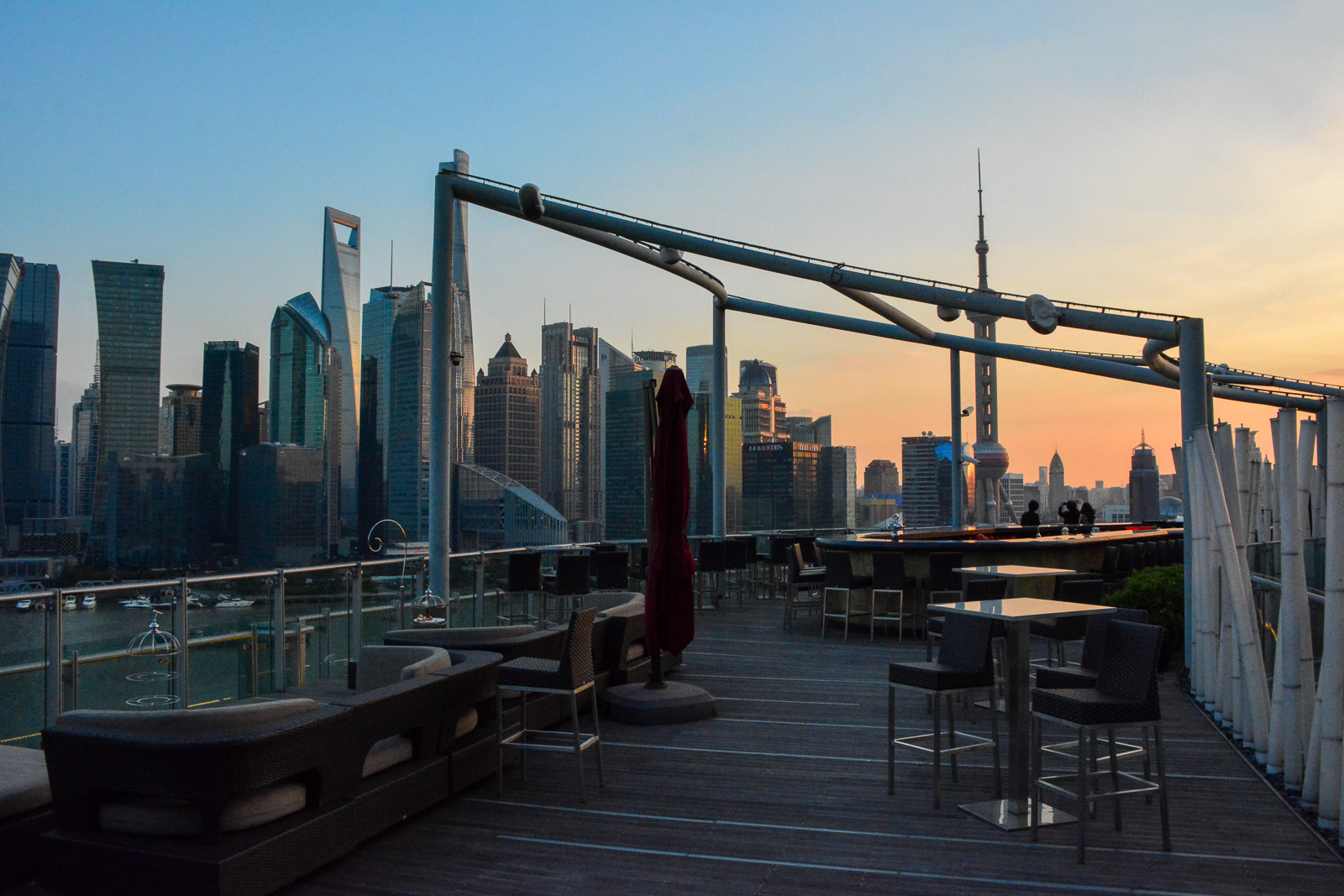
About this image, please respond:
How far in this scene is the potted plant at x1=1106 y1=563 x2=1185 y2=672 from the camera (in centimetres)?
803

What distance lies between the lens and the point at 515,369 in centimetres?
6744

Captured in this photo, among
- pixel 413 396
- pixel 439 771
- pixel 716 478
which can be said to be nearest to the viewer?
pixel 439 771

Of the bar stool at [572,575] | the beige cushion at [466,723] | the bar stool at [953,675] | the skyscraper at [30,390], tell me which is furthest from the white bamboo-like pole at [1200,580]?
the skyscraper at [30,390]

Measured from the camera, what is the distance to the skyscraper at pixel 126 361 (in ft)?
126

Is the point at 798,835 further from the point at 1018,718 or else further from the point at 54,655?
the point at 54,655

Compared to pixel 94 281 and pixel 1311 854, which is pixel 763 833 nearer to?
pixel 1311 854

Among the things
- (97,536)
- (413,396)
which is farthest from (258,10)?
(413,396)

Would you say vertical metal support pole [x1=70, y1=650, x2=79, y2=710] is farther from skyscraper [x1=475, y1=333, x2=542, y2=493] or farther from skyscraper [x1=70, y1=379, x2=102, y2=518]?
skyscraper [x1=475, y1=333, x2=542, y2=493]

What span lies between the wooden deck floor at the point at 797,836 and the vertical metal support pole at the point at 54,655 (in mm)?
2543

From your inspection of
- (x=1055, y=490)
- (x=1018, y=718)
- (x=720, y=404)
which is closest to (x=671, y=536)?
(x=1018, y=718)

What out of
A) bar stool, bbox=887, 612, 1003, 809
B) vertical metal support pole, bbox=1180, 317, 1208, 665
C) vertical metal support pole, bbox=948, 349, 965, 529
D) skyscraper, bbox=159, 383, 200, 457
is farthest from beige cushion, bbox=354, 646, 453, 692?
skyscraper, bbox=159, 383, 200, 457

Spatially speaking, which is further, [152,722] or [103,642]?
[103,642]

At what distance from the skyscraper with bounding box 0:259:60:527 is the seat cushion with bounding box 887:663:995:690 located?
4018cm

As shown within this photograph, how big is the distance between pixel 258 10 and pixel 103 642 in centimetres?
980
